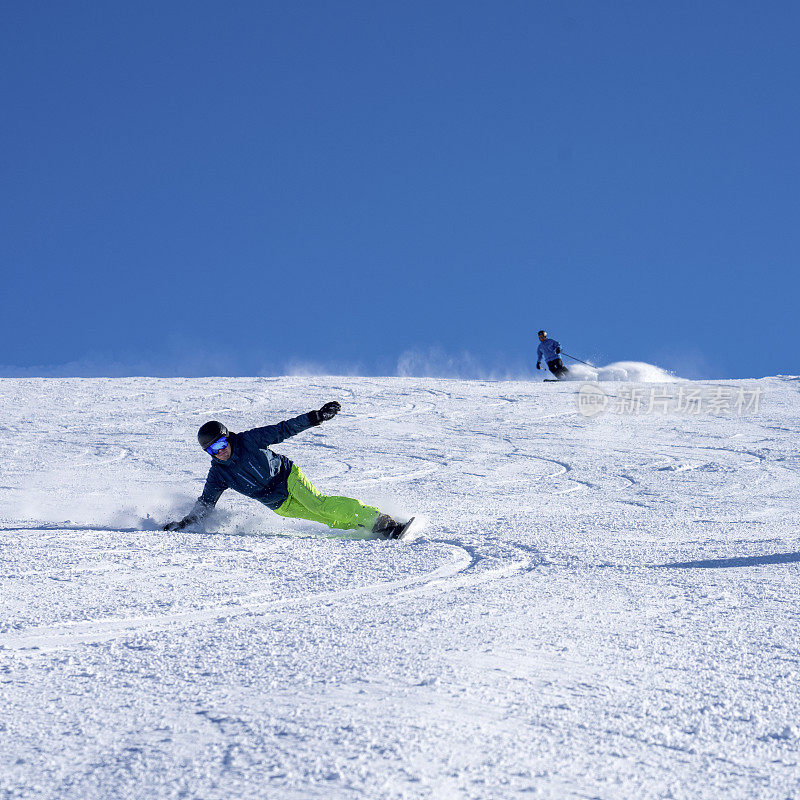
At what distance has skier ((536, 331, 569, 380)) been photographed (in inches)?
932

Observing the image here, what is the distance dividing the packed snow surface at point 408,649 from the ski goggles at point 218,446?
0.68 metres

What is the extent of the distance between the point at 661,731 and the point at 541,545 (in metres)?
3.65

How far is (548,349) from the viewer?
23734 millimetres

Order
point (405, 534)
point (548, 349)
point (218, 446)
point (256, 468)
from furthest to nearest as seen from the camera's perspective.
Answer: point (548, 349) → point (256, 468) → point (218, 446) → point (405, 534)

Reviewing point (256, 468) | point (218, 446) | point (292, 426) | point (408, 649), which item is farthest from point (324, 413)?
point (408, 649)

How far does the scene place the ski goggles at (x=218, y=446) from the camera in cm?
641

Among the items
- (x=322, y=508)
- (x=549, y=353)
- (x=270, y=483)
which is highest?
(x=549, y=353)

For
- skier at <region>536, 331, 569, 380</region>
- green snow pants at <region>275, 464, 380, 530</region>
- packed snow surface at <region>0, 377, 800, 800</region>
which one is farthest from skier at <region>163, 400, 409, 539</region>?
skier at <region>536, 331, 569, 380</region>

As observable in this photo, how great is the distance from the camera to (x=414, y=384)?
21703mm

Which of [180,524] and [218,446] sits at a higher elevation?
[218,446]

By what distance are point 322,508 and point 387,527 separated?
0.59 meters

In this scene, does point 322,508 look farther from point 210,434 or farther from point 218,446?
point 210,434

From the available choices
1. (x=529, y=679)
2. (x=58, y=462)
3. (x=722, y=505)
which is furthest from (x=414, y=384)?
(x=529, y=679)

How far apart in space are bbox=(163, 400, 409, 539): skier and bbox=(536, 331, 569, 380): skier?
701 inches
